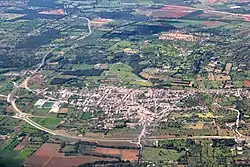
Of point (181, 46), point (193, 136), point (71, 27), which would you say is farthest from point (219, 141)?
point (71, 27)

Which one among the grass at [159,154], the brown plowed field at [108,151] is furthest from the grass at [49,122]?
the grass at [159,154]

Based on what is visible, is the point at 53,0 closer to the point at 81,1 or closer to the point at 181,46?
the point at 81,1

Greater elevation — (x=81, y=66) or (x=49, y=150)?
(x=81, y=66)

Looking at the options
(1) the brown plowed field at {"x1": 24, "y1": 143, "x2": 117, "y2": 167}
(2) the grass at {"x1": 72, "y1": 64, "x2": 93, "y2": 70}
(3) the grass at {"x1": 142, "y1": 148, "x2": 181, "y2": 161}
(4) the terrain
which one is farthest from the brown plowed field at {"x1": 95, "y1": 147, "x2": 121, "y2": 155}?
(2) the grass at {"x1": 72, "y1": 64, "x2": 93, "y2": 70}

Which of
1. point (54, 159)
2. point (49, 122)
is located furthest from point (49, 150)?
point (49, 122)

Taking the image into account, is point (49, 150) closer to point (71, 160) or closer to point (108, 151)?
point (71, 160)

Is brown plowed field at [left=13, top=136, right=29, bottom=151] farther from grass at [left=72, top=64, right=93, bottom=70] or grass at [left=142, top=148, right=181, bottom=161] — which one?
grass at [left=72, top=64, right=93, bottom=70]

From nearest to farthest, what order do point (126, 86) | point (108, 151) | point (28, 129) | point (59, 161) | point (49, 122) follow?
point (59, 161), point (108, 151), point (28, 129), point (49, 122), point (126, 86)

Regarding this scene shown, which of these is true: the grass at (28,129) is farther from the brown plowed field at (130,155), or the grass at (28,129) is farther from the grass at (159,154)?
the grass at (159,154)
